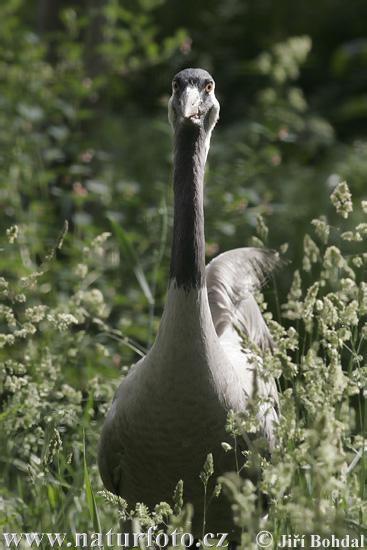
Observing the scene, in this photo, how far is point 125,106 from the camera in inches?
347

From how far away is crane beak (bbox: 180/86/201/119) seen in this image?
259 cm

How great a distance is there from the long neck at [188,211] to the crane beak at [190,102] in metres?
0.07

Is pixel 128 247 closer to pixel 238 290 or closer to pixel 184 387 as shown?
pixel 238 290

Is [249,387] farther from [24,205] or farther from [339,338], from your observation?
[24,205]

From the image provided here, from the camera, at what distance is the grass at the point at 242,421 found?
5.75ft

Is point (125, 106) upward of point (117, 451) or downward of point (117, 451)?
upward

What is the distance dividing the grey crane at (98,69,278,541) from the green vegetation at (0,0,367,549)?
124 mm

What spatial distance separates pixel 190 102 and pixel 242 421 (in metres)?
1.07

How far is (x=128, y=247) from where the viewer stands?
11.2 feet

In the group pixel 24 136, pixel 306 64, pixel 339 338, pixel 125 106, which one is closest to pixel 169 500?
pixel 339 338

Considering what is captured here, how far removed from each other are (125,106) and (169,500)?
6.64 m

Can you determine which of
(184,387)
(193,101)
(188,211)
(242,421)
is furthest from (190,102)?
(242,421)

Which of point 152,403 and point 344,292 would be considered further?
point 152,403

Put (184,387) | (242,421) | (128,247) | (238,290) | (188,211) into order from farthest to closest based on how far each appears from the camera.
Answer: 1. (238,290)
2. (128,247)
3. (188,211)
4. (184,387)
5. (242,421)
